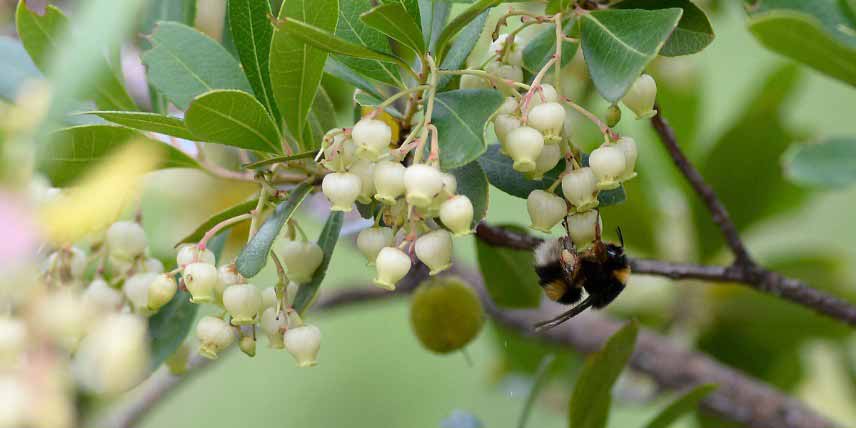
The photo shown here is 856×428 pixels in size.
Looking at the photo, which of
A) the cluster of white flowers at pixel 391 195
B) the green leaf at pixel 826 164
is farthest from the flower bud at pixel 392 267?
the green leaf at pixel 826 164

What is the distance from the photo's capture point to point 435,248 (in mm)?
442

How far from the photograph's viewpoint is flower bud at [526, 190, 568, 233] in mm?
457

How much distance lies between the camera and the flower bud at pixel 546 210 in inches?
18.0

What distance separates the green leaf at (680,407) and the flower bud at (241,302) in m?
0.32

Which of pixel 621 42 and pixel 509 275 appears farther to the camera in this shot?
pixel 509 275

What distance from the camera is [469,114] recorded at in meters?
0.43

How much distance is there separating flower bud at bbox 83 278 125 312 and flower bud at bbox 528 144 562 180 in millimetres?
263

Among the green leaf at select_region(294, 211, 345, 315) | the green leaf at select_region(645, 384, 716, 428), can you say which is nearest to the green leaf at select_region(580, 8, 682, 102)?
the green leaf at select_region(294, 211, 345, 315)

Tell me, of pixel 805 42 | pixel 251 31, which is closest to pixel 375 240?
pixel 251 31

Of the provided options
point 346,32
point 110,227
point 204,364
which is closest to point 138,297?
point 110,227

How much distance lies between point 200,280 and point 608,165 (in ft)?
0.68

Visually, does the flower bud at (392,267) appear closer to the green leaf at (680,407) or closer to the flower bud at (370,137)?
the flower bud at (370,137)

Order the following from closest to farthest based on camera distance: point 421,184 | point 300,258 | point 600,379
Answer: point 421,184
point 300,258
point 600,379

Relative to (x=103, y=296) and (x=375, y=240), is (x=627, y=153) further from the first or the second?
(x=103, y=296)
